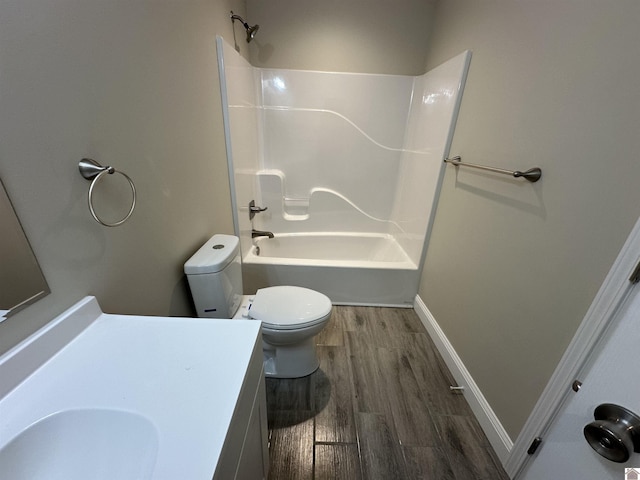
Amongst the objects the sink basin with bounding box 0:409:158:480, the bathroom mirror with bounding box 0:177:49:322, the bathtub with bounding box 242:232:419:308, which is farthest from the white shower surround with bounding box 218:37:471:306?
the sink basin with bounding box 0:409:158:480

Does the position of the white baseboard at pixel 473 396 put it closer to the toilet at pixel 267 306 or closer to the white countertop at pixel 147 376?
the toilet at pixel 267 306

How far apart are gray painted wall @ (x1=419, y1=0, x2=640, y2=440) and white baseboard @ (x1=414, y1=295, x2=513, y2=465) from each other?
5 cm

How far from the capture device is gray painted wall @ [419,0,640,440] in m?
0.77

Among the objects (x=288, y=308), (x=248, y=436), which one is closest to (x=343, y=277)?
(x=288, y=308)

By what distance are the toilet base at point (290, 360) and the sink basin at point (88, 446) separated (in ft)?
3.22

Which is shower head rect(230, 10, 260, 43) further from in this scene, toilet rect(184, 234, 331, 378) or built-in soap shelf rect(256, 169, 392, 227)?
toilet rect(184, 234, 331, 378)

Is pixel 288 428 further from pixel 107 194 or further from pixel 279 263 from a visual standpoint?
pixel 107 194

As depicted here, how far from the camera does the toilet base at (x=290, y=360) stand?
1486mm

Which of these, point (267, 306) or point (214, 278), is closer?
point (214, 278)

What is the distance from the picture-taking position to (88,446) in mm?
503

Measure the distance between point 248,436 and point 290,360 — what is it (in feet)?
2.80

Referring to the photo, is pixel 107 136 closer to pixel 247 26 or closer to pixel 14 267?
pixel 14 267

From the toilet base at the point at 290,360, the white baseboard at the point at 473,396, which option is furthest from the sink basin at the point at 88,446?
the white baseboard at the point at 473,396

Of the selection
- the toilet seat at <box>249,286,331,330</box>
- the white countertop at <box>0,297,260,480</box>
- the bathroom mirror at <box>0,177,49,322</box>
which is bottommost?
the toilet seat at <box>249,286,331,330</box>
